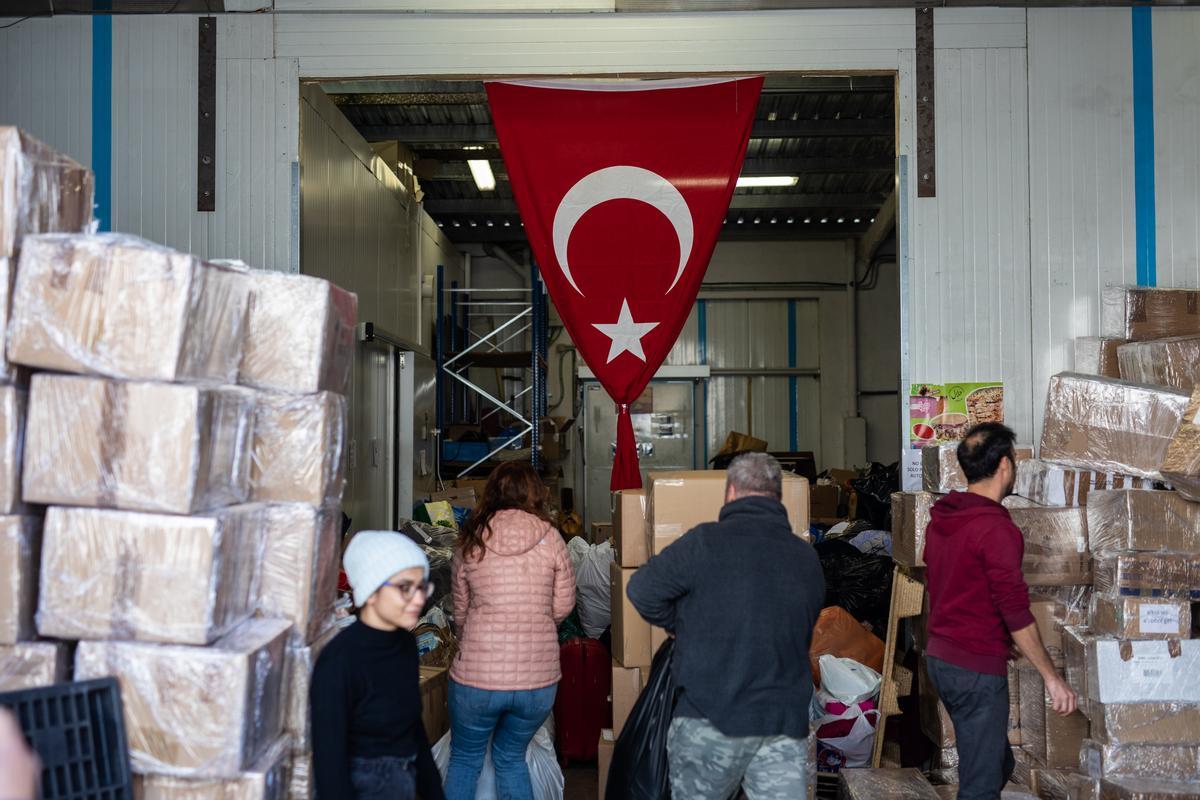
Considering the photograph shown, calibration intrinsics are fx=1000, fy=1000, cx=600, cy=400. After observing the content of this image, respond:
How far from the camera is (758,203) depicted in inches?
456

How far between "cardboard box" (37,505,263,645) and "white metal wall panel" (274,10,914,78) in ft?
11.6

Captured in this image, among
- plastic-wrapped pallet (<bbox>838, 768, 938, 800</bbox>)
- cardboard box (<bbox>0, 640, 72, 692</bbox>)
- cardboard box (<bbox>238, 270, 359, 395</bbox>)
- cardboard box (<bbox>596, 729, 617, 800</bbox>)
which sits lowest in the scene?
plastic-wrapped pallet (<bbox>838, 768, 938, 800</bbox>)

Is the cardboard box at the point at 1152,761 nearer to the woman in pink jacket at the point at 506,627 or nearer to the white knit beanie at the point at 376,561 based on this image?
the woman in pink jacket at the point at 506,627

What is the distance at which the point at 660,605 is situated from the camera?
2.96 m

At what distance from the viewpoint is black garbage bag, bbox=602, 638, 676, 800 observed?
349cm

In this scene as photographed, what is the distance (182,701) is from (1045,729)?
340cm

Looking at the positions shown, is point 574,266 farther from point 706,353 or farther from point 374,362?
point 706,353

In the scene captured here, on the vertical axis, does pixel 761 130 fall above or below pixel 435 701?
above

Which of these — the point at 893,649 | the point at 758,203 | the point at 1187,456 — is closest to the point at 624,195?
the point at 893,649

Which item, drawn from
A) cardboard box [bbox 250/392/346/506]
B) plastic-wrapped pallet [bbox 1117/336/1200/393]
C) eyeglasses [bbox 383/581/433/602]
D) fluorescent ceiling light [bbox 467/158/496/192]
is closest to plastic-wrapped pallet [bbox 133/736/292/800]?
eyeglasses [bbox 383/581/433/602]

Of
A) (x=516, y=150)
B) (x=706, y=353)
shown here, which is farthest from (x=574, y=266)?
(x=706, y=353)

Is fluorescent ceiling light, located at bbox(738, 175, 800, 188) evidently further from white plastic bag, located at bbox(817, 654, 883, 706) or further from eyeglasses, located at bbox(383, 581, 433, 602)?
eyeglasses, located at bbox(383, 581, 433, 602)

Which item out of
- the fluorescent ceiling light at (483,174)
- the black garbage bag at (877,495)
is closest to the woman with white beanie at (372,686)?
the black garbage bag at (877,495)

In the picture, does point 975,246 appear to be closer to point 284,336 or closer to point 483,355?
point 284,336
